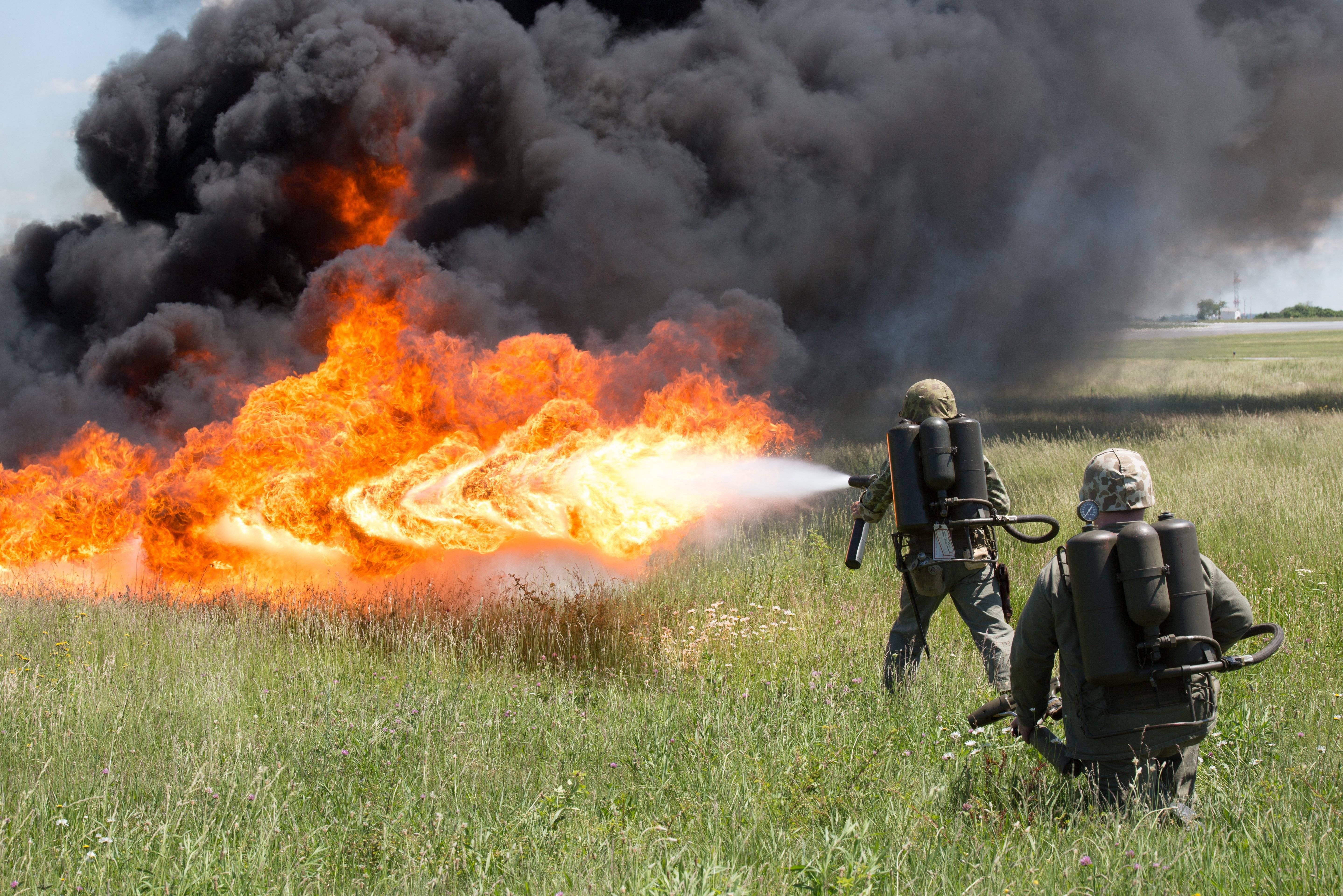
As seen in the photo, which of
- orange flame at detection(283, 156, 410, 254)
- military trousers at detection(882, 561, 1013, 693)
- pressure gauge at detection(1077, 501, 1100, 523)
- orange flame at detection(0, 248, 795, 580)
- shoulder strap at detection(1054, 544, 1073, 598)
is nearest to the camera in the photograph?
pressure gauge at detection(1077, 501, 1100, 523)

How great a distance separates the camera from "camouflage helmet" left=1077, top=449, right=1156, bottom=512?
9.39 feet

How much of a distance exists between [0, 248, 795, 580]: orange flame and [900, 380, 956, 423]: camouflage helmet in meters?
3.48

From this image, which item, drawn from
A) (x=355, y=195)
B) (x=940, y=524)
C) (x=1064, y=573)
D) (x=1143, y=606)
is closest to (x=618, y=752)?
(x=940, y=524)

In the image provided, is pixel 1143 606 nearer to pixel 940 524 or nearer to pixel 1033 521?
pixel 1033 521

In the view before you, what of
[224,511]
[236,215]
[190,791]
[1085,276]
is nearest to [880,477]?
[190,791]

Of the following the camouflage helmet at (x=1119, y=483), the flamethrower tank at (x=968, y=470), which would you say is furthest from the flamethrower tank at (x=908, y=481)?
the camouflage helmet at (x=1119, y=483)

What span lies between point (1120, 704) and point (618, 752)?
2.19m

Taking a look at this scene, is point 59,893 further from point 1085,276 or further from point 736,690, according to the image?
point 1085,276

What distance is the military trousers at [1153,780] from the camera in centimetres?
292

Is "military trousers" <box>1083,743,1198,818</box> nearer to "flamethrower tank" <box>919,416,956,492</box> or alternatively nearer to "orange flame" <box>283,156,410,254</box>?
"flamethrower tank" <box>919,416,956,492</box>

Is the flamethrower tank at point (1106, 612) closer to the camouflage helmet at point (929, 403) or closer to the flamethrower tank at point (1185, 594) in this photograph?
the flamethrower tank at point (1185, 594)

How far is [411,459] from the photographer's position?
28.4 feet

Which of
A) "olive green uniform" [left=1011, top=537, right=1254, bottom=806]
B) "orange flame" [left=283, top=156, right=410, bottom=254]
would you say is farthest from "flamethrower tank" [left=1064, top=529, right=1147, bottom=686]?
"orange flame" [left=283, top=156, right=410, bottom=254]

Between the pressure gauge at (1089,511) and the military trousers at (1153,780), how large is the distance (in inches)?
32.1
